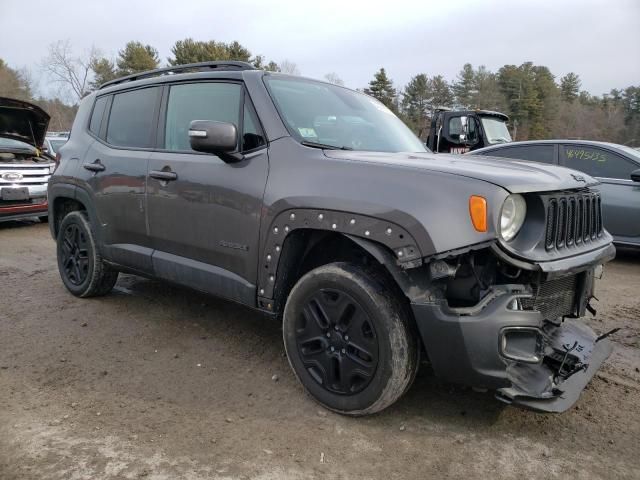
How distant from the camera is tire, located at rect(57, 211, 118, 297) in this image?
4.46 metres

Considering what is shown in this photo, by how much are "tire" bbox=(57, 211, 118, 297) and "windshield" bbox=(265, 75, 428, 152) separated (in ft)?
7.37

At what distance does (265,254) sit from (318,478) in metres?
1.23

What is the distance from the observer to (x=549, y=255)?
8.00 feet

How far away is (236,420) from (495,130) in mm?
9819

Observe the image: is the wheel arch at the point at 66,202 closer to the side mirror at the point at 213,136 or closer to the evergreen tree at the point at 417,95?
the side mirror at the point at 213,136

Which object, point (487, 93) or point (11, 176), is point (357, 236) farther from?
point (487, 93)

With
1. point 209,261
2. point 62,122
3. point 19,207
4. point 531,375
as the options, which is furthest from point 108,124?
point 62,122

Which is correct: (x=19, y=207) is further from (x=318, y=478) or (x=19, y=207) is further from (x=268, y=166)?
(x=318, y=478)

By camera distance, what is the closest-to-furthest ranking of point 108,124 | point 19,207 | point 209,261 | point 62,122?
point 209,261 < point 108,124 < point 19,207 < point 62,122

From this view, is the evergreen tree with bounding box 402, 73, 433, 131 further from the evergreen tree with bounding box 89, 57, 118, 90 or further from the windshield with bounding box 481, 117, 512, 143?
the windshield with bounding box 481, 117, 512, 143

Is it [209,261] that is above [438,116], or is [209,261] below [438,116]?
below

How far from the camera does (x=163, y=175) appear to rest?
354 cm

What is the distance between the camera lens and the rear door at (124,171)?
3.84 metres

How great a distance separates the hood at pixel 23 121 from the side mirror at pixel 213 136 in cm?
669
